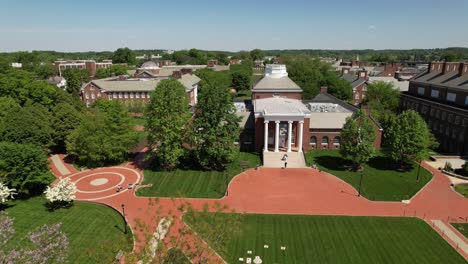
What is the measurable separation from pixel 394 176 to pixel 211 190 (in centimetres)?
2513

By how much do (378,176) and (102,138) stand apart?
39.6 meters

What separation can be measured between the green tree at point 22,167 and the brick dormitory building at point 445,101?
62.1 m

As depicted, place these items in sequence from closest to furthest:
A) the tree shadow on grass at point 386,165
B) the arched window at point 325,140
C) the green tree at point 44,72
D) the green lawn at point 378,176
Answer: the green lawn at point 378,176, the tree shadow on grass at point 386,165, the arched window at point 325,140, the green tree at point 44,72

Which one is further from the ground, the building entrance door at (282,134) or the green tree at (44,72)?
the green tree at (44,72)

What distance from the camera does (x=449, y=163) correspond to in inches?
1796

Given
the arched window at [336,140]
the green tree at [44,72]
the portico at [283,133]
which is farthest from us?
the green tree at [44,72]

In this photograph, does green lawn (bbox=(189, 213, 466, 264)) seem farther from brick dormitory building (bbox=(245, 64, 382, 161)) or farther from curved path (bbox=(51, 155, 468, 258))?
brick dormitory building (bbox=(245, 64, 382, 161))

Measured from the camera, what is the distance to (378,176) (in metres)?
42.6

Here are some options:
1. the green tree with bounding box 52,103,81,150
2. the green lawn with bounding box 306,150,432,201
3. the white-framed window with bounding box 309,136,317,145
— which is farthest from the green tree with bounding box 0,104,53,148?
the white-framed window with bounding box 309,136,317,145

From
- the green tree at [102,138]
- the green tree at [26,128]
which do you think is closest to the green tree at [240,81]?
the green tree at [102,138]

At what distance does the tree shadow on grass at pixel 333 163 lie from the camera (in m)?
45.7

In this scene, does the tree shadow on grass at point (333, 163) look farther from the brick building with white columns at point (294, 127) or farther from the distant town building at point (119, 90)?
the distant town building at point (119, 90)

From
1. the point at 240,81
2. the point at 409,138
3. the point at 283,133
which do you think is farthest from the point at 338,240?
the point at 240,81

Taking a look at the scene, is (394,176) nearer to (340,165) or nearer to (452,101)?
(340,165)
